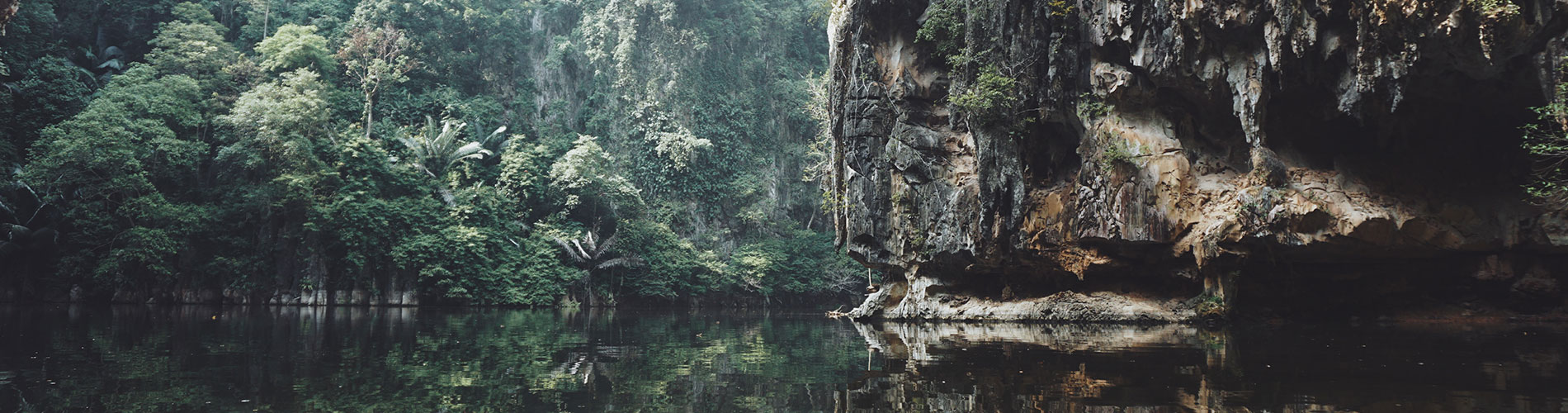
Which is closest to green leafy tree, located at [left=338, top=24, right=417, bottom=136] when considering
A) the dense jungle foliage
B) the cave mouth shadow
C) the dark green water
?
the dense jungle foliage

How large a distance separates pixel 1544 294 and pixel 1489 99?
4.12 metres

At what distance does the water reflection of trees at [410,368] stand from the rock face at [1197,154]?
5.28 meters

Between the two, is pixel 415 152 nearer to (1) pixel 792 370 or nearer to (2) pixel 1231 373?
(1) pixel 792 370

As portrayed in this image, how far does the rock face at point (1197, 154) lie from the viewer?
1224cm

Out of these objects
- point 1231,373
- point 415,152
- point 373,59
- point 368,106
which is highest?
point 373,59

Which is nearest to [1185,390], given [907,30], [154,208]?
[907,30]

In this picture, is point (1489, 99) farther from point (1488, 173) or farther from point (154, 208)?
point (154, 208)

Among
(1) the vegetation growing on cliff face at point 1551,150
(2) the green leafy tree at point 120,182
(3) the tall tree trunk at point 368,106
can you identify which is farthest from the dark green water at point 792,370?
(3) the tall tree trunk at point 368,106

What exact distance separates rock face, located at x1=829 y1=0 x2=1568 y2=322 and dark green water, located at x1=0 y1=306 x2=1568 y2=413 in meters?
1.70

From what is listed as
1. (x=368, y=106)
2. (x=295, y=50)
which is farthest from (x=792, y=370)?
(x=368, y=106)

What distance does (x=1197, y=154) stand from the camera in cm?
1642

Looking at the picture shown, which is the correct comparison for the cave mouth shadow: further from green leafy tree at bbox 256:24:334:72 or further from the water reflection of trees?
green leafy tree at bbox 256:24:334:72

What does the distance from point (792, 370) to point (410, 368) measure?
3949mm

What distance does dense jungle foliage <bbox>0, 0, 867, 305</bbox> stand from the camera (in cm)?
2616
